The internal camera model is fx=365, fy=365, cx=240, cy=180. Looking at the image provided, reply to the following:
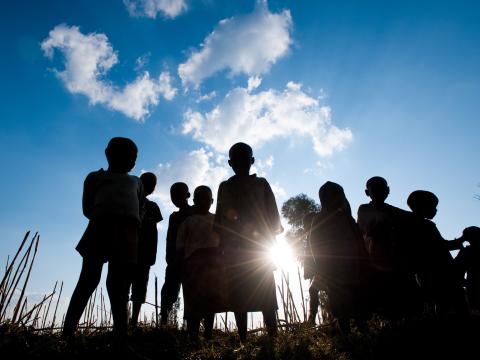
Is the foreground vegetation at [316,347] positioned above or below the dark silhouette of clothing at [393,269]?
below

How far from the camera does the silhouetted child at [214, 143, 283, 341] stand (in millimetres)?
3443

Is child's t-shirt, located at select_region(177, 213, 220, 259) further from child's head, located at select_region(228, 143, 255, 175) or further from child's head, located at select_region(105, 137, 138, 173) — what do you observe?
child's head, located at select_region(105, 137, 138, 173)

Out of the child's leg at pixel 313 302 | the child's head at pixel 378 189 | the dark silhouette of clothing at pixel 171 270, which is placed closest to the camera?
the child's head at pixel 378 189

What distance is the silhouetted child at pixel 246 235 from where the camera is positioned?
3.44 m

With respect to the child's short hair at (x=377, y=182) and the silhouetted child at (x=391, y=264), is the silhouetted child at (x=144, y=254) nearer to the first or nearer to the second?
the silhouetted child at (x=391, y=264)

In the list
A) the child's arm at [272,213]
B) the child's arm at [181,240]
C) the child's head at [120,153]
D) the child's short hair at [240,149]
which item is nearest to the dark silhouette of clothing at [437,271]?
the child's arm at [272,213]

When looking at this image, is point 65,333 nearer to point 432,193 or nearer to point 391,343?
point 391,343

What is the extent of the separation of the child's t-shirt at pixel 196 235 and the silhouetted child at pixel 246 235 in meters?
0.60

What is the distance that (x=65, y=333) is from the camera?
8.76ft

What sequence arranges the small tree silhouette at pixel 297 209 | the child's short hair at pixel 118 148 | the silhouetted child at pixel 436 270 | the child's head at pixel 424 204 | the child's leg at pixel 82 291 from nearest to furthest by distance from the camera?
the child's leg at pixel 82 291 → the child's short hair at pixel 118 148 → the silhouetted child at pixel 436 270 → the child's head at pixel 424 204 → the small tree silhouette at pixel 297 209

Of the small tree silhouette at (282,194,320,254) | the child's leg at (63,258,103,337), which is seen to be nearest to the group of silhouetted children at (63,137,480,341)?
the child's leg at (63,258,103,337)

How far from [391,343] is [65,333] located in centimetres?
239

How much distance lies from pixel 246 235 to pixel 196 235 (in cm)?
92

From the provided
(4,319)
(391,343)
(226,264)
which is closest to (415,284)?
(391,343)
